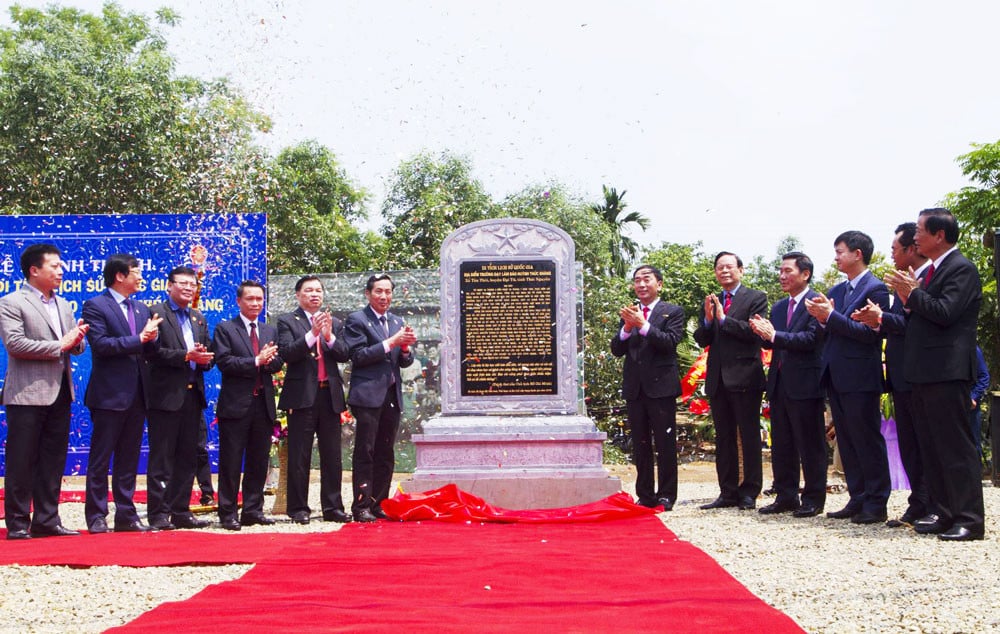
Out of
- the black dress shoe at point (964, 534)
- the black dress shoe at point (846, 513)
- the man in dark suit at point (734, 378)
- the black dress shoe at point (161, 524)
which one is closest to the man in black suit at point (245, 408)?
the black dress shoe at point (161, 524)

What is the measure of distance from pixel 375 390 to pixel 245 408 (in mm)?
840

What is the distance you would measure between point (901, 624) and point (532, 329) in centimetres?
477

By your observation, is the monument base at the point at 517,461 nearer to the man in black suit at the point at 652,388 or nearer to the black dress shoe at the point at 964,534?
the man in black suit at the point at 652,388

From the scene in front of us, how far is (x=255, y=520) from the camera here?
242 inches

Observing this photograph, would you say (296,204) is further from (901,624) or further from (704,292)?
(901,624)

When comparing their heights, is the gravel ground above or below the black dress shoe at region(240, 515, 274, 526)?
above

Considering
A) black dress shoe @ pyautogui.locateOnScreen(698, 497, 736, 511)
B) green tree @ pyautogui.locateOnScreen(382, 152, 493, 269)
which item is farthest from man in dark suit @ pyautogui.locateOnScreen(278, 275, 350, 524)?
green tree @ pyautogui.locateOnScreen(382, 152, 493, 269)

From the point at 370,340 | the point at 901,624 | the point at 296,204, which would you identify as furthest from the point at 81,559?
the point at 296,204

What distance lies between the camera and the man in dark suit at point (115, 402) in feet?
18.3

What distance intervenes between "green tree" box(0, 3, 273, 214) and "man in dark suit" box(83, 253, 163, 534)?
34.2 ft

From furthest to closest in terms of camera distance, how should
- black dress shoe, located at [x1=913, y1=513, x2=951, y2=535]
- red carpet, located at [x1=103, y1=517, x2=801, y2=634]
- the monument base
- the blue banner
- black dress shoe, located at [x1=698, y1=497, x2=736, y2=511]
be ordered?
the blue banner
the monument base
black dress shoe, located at [x1=698, y1=497, x2=736, y2=511]
black dress shoe, located at [x1=913, y1=513, x2=951, y2=535]
red carpet, located at [x1=103, y1=517, x2=801, y2=634]

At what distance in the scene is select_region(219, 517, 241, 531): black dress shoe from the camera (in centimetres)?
586

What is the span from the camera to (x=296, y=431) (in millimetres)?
6301

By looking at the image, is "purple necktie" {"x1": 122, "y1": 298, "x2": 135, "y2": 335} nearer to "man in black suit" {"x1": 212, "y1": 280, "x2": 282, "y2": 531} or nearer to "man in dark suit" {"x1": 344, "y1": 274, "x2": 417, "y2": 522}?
"man in black suit" {"x1": 212, "y1": 280, "x2": 282, "y2": 531}
